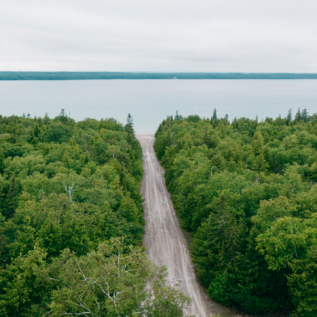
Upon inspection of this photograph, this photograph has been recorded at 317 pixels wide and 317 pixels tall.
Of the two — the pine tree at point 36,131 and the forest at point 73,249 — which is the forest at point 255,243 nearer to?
the forest at point 73,249

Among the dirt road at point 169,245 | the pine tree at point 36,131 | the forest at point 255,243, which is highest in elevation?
the pine tree at point 36,131

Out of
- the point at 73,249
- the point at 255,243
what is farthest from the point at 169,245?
the point at 73,249

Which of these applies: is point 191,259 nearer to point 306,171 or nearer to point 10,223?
point 10,223

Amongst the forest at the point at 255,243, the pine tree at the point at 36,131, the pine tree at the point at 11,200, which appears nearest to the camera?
the forest at the point at 255,243

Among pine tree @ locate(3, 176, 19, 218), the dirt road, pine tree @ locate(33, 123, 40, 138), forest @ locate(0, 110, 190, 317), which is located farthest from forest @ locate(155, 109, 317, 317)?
pine tree @ locate(33, 123, 40, 138)

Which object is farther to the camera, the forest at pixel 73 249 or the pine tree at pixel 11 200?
the pine tree at pixel 11 200

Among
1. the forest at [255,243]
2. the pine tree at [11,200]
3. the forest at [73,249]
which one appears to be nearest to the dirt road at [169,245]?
the forest at [255,243]

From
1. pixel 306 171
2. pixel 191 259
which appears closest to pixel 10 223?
pixel 191 259
